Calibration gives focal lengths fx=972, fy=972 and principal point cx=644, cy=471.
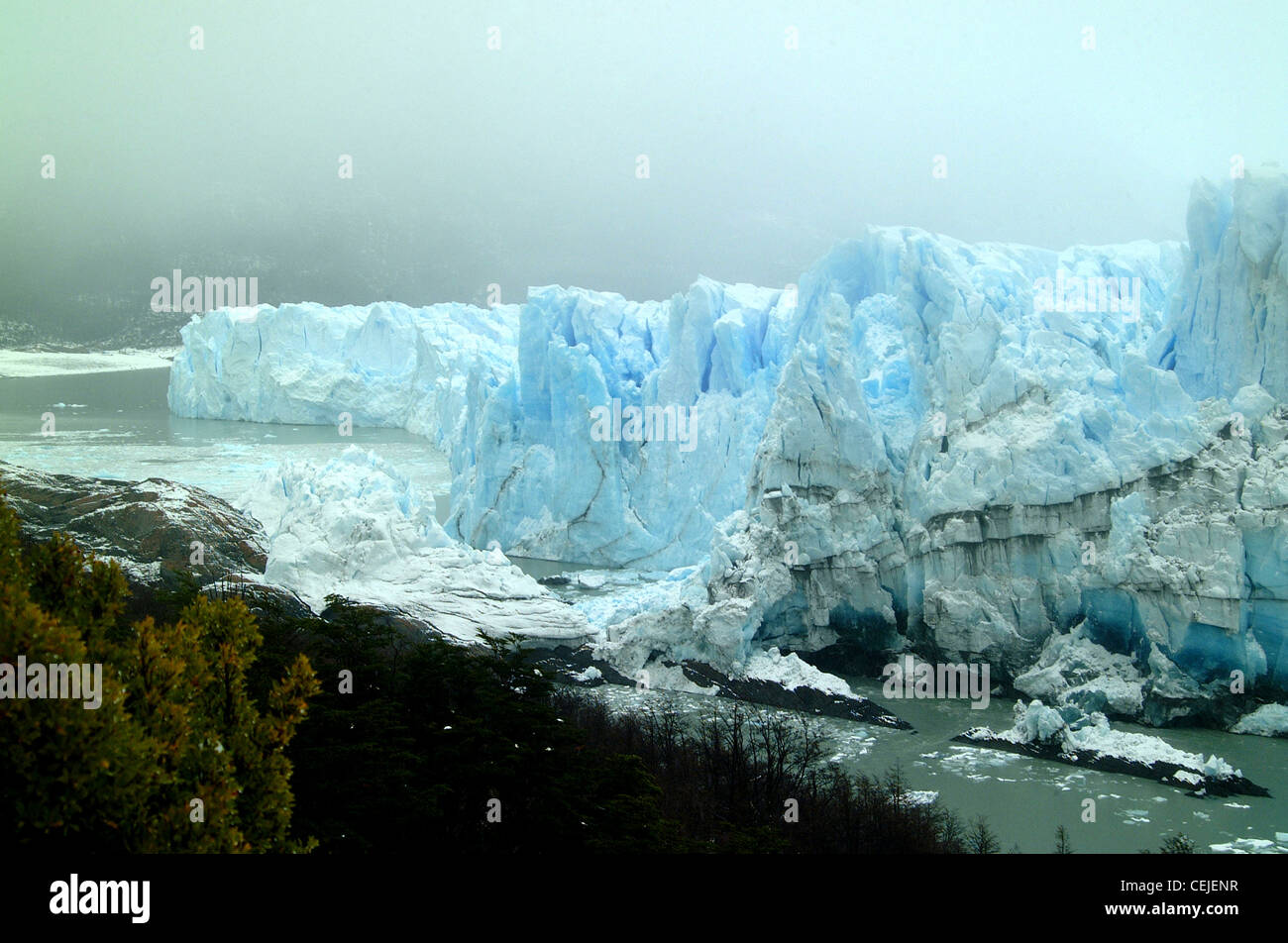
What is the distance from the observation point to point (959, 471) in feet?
46.3

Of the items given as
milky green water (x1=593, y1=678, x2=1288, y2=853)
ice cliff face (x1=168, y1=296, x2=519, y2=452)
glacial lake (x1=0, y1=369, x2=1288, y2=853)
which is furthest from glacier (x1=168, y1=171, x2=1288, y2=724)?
ice cliff face (x1=168, y1=296, x2=519, y2=452)

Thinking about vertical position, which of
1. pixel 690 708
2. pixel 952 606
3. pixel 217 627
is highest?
pixel 217 627

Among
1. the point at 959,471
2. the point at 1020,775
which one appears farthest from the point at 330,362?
the point at 1020,775

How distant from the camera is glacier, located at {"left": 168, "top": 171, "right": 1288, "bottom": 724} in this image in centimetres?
1282

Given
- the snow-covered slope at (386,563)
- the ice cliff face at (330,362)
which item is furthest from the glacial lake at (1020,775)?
the ice cliff face at (330,362)

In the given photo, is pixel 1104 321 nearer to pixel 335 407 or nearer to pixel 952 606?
pixel 952 606

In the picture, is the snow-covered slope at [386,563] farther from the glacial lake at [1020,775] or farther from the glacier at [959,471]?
the glacial lake at [1020,775]

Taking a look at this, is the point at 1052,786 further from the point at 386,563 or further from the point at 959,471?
the point at 386,563

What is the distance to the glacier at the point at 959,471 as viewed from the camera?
1282 centimetres

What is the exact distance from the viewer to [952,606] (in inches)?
551

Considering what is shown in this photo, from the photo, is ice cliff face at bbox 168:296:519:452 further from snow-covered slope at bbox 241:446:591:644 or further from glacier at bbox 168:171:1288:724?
snow-covered slope at bbox 241:446:591:644
